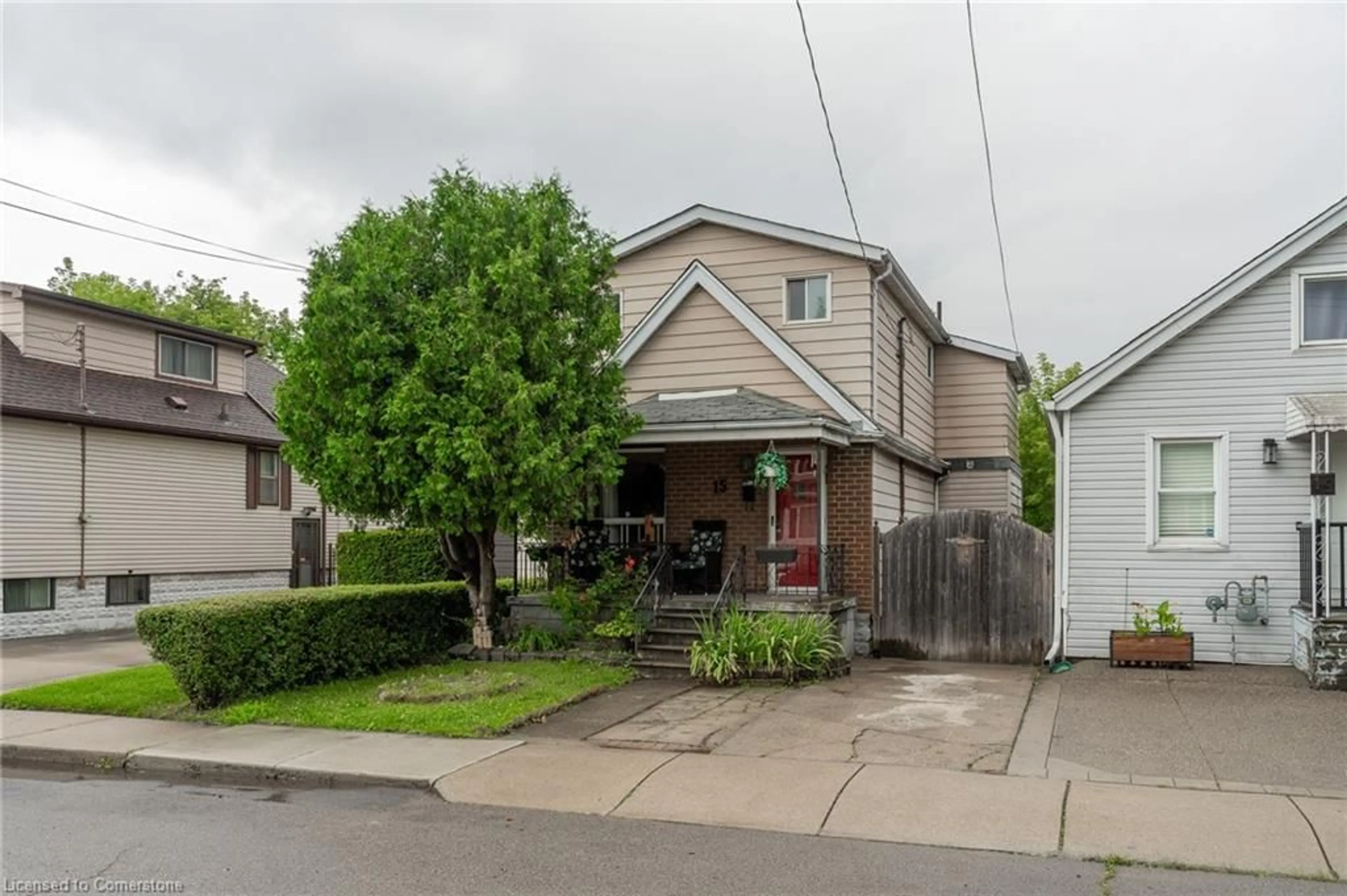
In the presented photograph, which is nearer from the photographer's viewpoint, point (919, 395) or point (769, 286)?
point (769, 286)

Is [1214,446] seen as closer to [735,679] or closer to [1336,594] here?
[1336,594]

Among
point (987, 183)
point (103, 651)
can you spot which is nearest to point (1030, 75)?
point (987, 183)

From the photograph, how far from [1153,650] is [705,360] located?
7794 millimetres

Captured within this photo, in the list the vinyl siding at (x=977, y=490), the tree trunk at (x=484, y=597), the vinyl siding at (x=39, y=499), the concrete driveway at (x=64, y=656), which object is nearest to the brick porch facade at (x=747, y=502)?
the tree trunk at (x=484, y=597)

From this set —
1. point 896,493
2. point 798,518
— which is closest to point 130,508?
point 798,518

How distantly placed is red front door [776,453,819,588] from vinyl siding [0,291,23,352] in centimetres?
1606

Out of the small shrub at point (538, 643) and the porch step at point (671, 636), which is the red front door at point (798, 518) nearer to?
the porch step at point (671, 636)

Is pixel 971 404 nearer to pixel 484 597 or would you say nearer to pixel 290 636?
pixel 484 597

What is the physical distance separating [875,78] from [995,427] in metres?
10.4

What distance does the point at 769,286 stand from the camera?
642 inches

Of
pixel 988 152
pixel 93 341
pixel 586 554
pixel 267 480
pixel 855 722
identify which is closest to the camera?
pixel 855 722

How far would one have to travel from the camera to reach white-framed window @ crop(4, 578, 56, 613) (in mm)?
18500

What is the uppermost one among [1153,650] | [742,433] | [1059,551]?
[742,433]

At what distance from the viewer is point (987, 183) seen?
1425 cm
